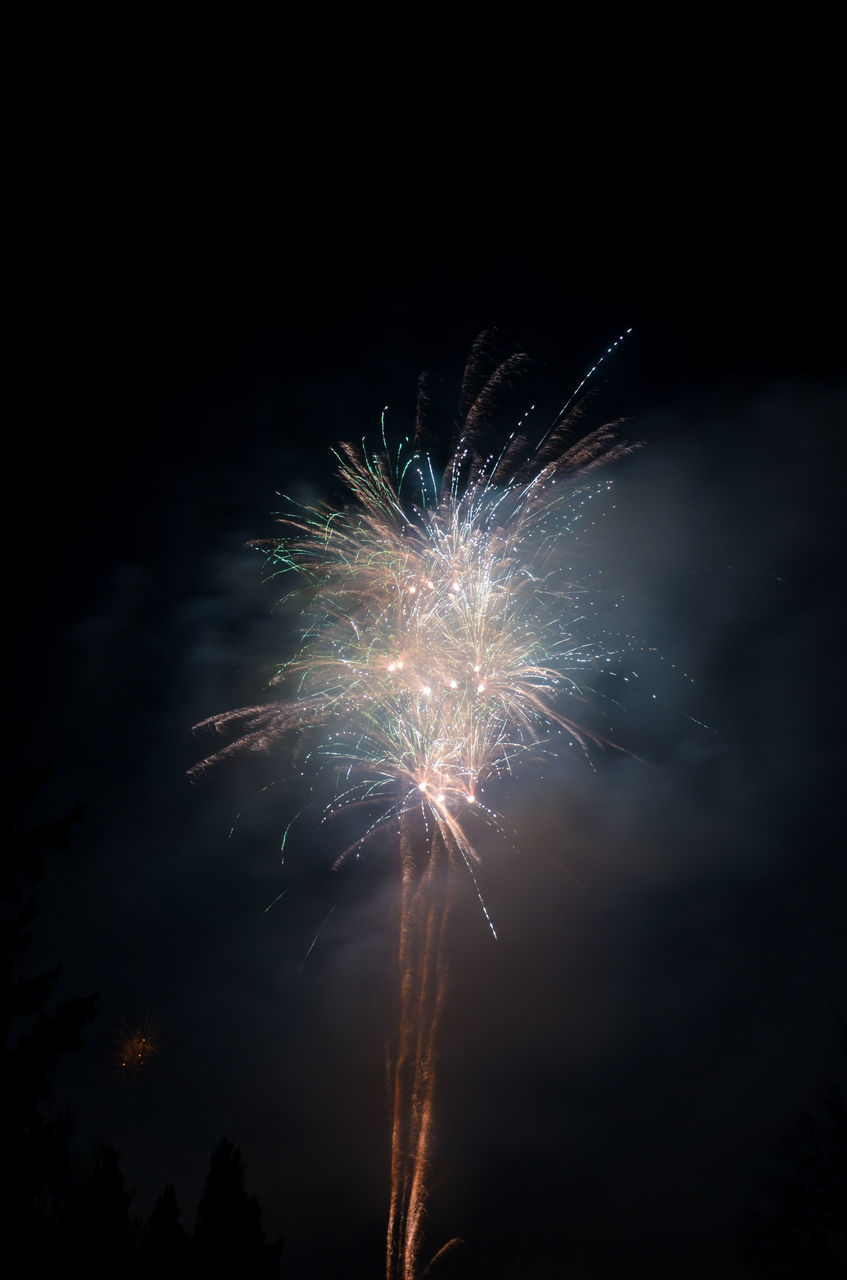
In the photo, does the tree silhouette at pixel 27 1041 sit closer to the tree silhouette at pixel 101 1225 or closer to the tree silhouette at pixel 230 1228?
the tree silhouette at pixel 101 1225

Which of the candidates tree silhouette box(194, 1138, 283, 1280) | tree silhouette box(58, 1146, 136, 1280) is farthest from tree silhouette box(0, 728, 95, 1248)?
tree silhouette box(194, 1138, 283, 1280)

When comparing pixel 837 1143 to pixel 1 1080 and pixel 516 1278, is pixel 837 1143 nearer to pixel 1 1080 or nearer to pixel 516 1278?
pixel 1 1080

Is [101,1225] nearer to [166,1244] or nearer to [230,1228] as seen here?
[166,1244]

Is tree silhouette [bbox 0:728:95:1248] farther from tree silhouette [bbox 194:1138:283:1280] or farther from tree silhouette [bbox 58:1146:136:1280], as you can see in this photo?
tree silhouette [bbox 194:1138:283:1280]

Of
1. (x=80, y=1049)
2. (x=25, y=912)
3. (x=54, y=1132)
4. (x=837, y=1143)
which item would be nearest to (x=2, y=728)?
(x=25, y=912)

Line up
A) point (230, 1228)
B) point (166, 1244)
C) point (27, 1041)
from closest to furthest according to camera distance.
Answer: point (27, 1041) → point (166, 1244) → point (230, 1228)

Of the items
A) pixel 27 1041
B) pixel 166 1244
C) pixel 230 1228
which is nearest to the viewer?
pixel 27 1041

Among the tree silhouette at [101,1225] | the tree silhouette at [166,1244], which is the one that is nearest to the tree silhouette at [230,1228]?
the tree silhouette at [166,1244]

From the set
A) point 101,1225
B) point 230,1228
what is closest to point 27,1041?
point 101,1225

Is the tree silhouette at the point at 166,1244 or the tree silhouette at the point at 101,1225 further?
the tree silhouette at the point at 166,1244

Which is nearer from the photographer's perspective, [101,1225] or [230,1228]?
[101,1225]
